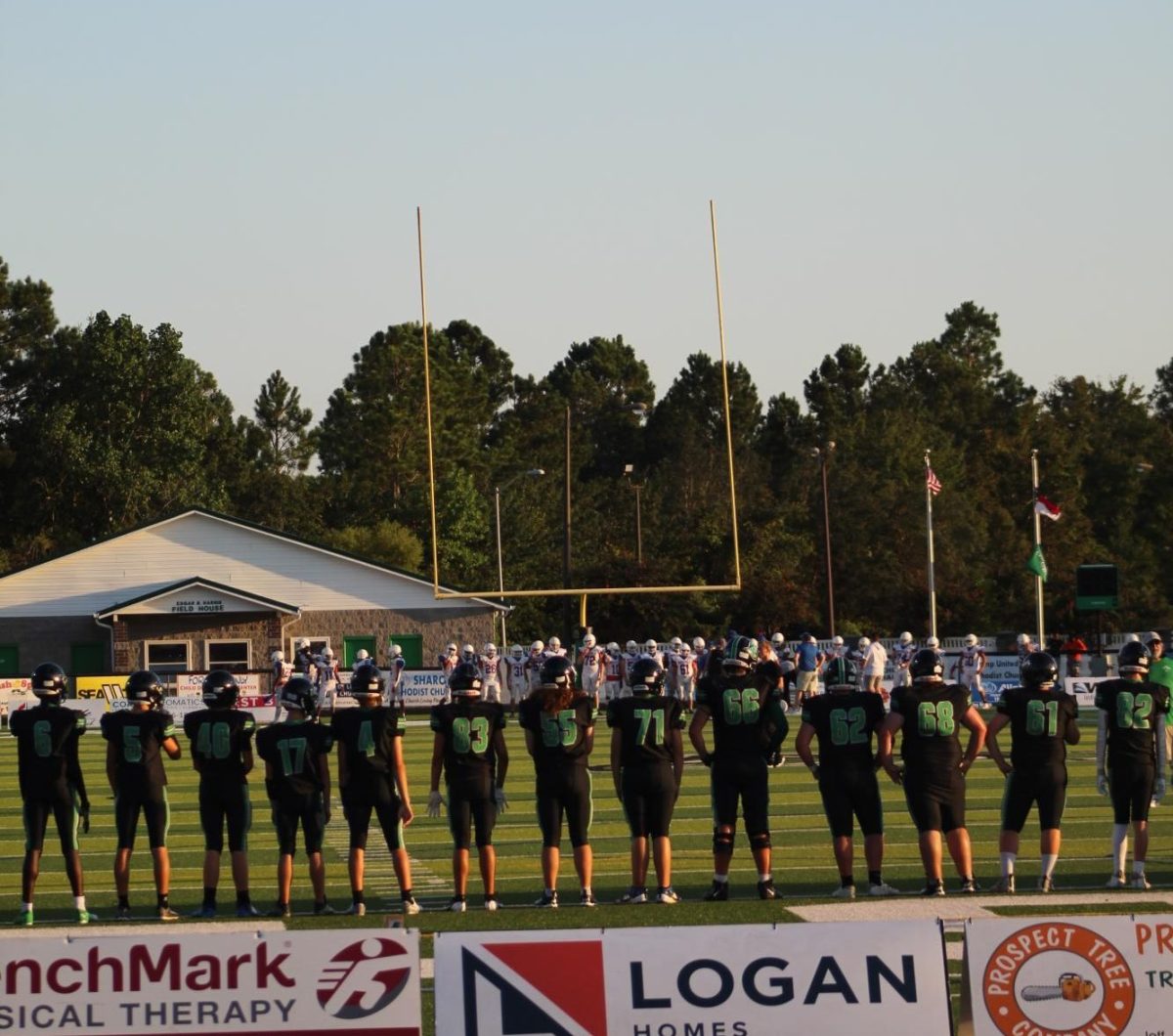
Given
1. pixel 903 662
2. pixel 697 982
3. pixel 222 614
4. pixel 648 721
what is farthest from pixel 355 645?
pixel 697 982

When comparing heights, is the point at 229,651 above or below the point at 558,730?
above

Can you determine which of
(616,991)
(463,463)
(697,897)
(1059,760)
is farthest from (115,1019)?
(463,463)

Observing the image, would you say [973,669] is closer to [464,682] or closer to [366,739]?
[464,682]

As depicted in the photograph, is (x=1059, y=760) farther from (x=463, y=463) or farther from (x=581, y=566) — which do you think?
(x=463, y=463)

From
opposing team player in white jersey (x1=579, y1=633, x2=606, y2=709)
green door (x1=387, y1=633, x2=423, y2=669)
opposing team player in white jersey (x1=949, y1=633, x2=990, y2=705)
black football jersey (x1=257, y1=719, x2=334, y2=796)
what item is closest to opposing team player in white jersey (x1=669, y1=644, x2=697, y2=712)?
opposing team player in white jersey (x1=579, y1=633, x2=606, y2=709)

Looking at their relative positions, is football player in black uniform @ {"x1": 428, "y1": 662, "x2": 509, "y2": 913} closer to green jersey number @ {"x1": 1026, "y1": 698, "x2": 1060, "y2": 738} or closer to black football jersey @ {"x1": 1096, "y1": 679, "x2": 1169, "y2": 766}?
green jersey number @ {"x1": 1026, "y1": 698, "x2": 1060, "y2": 738}

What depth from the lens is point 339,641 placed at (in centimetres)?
4547

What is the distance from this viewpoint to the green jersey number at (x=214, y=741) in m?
11.3

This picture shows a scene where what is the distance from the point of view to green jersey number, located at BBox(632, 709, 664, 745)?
456 inches

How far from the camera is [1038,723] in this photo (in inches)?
458

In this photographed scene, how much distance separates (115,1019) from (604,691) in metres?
32.4

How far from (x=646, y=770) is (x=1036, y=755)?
2.35 meters

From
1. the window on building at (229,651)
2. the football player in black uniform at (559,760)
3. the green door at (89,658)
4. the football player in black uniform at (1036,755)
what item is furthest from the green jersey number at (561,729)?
the green door at (89,658)

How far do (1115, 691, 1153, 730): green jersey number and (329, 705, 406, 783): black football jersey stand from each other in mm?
4498
